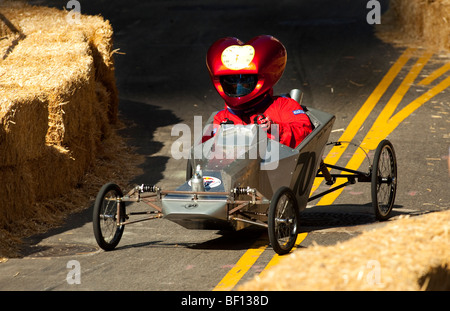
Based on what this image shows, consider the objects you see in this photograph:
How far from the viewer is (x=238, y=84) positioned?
10.1 meters

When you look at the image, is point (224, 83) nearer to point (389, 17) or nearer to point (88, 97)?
point (88, 97)

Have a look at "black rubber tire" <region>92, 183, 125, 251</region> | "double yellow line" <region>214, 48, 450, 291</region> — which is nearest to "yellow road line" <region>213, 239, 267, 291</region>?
"double yellow line" <region>214, 48, 450, 291</region>

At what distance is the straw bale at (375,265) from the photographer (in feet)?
19.5

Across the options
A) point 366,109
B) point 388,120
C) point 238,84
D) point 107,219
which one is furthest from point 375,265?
point 366,109

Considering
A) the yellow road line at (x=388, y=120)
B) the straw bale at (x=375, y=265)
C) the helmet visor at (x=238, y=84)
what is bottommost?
the straw bale at (x=375, y=265)

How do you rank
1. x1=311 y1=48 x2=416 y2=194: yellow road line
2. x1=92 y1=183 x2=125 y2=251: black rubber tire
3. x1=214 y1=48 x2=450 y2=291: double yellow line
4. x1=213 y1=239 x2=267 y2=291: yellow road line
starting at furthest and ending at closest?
x1=311 y1=48 x2=416 y2=194: yellow road line → x1=214 y1=48 x2=450 y2=291: double yellow line → x1=92 y1=183 x2=125 y2=251: black rubber tire → x1=213 y1=239 x2=267 y2=291: yellow road line

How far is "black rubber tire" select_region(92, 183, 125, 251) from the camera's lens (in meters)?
8.85

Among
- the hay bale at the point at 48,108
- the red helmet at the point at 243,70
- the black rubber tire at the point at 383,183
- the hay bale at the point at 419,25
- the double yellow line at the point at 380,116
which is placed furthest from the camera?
the hay bale at the point at 419,25

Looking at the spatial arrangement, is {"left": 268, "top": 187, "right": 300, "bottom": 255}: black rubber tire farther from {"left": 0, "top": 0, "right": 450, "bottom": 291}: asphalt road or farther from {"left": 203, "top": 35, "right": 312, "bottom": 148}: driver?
{"left": 203, "top": 35, "right": 312, "bottom": 148}: driver

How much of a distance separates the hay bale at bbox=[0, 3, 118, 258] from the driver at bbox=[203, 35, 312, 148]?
7.20 ft

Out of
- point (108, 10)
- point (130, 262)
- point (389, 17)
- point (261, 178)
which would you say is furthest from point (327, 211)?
point (108, 10)

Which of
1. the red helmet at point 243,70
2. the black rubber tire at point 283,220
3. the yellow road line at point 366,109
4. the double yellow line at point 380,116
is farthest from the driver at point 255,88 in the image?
the yellow road line at point 366,109

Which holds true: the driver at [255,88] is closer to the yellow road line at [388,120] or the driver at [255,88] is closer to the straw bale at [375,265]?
the yellow road line at [388,120]

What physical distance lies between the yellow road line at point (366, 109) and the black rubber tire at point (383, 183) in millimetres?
1552
